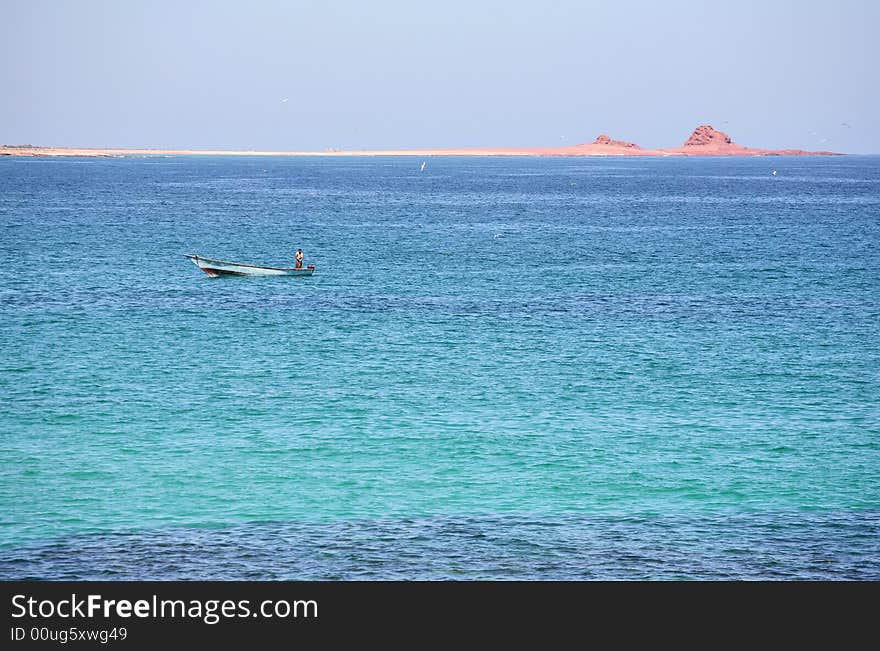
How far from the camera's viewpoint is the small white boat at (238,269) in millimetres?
80312

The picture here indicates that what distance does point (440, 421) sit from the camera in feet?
137

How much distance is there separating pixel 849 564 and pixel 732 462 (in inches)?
364

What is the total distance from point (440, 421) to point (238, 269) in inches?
1692

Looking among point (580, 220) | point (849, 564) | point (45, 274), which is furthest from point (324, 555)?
point (580, 220)

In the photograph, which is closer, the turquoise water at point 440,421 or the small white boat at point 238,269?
the turquoise water at point 440,421

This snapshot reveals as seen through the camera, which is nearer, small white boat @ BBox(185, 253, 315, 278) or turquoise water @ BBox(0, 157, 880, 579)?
turquoise water @ BBox(0, 157, 880, 579)

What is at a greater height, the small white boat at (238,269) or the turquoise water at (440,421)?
the small white boat at (238,269)

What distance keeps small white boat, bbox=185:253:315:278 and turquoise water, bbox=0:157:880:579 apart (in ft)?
3.15

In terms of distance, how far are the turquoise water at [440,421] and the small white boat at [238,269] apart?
96cm

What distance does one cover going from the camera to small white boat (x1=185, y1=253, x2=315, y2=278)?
80312 mm

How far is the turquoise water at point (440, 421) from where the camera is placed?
29.2m

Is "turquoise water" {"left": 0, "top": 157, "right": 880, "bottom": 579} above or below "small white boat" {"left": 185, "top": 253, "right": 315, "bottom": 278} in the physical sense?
below
